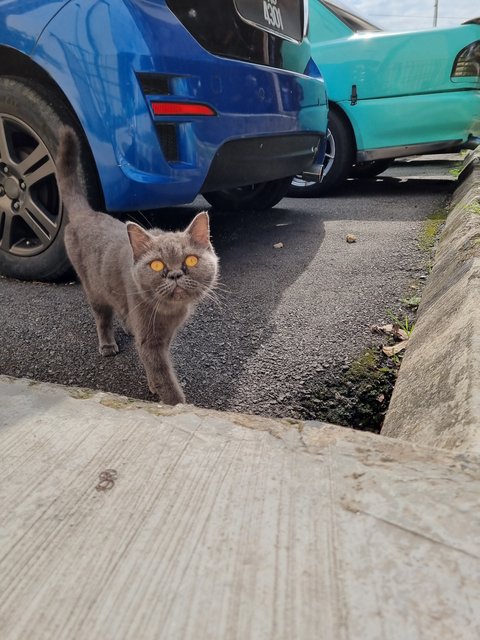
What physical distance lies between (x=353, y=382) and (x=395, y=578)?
1.35 metres

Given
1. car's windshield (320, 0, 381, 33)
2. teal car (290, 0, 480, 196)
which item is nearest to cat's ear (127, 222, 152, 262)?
teal car (290, 0, 480, 196)

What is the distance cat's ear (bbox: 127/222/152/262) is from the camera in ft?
6.93

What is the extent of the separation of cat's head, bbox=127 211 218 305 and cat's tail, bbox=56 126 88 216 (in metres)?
0.81

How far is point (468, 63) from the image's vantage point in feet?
16.1

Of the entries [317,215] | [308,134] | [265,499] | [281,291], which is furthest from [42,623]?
[317,215]

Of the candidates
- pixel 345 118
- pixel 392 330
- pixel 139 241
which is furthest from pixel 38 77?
pixel 345 118

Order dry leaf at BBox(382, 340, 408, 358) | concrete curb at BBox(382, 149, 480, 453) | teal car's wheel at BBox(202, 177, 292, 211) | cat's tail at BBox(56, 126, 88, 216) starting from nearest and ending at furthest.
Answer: concrete curb at BBox(382, 149, 480, 453), dry leaf at BBox(382, 340, 408, 358), cat's tail at BBox(56, 126, 88, 216), teal car's wheel at BBox(202, 177, 292, 211)

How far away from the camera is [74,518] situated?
1000 mm

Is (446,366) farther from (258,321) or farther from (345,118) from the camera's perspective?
(345,118)

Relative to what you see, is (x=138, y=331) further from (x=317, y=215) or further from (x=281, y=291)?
(x=317, y=215)

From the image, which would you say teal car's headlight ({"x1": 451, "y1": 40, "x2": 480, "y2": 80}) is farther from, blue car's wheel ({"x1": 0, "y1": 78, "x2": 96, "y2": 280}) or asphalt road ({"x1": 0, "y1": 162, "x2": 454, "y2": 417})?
blue car's wheel ({"x1": 0, "y1": 78, "x2": 96, "y2": 280})

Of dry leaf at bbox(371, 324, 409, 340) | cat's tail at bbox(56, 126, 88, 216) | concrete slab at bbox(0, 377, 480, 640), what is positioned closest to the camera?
concrete slab at bbox(0, 377, 480, 640)

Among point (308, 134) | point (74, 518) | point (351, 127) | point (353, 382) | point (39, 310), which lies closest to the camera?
point (74, 518)

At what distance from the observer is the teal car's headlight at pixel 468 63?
4895 mm
